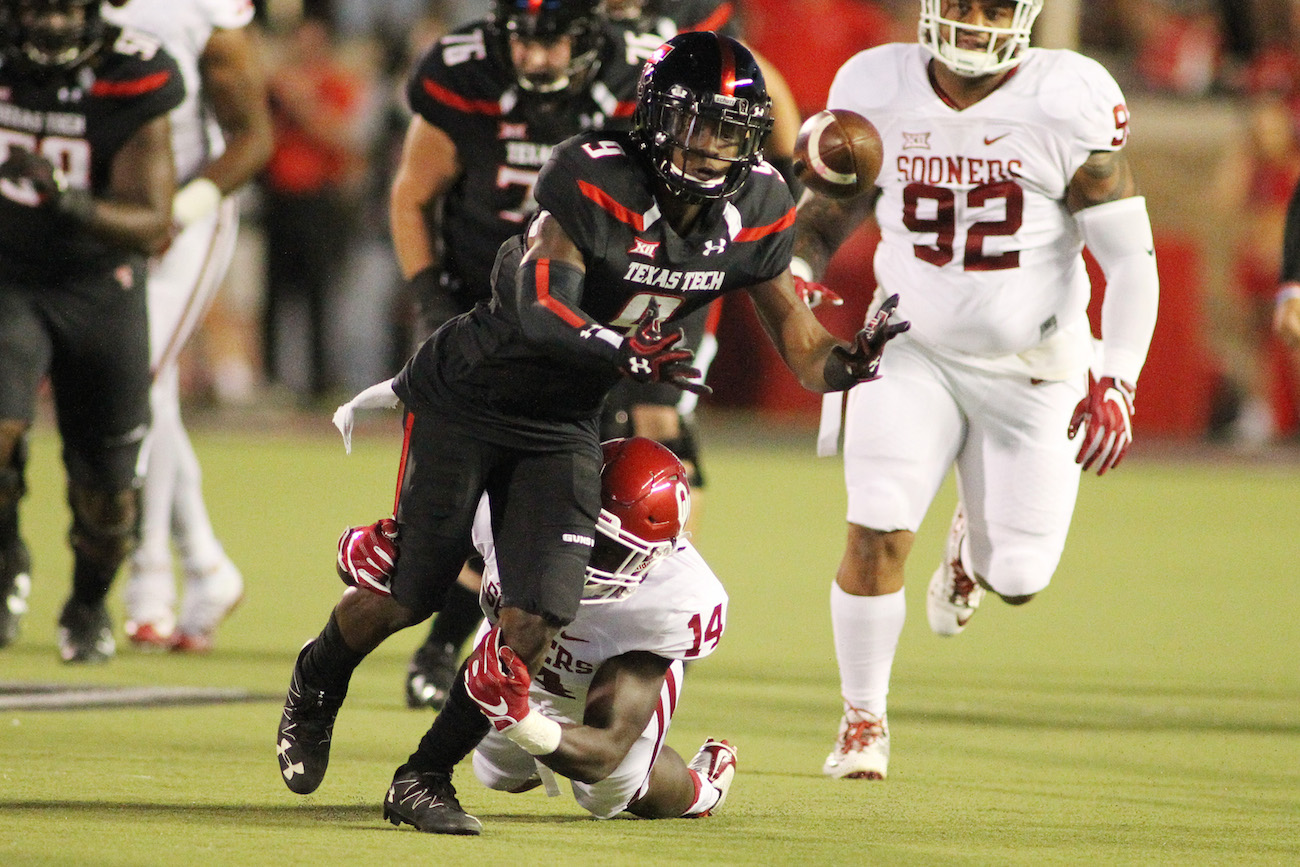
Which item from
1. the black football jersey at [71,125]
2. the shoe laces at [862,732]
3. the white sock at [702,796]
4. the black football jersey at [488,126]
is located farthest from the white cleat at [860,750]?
the black football jersey at [71,125]

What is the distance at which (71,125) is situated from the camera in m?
5.75

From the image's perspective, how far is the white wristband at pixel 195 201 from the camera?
20.7ft

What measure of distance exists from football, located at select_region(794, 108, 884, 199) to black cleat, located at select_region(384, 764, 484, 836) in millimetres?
1796

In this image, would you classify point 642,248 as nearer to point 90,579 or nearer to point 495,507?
point 495,507

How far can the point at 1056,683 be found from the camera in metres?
6.20

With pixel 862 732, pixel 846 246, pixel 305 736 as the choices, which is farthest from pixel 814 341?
pixel 846 246

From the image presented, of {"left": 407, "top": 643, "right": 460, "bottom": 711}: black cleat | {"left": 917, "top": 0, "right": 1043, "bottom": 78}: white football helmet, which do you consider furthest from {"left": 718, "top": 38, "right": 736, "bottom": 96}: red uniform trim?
{"left": 407, "top": 643, "right": 460, "bottom": 711}: black cleat

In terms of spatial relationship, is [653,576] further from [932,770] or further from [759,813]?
[932,770]

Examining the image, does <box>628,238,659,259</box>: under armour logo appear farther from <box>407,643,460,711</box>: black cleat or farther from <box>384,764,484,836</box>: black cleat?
<box>407,643,460,711</box>: black cleat

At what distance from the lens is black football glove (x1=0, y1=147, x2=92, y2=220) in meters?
5.41

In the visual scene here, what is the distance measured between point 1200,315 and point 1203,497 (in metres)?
2.53

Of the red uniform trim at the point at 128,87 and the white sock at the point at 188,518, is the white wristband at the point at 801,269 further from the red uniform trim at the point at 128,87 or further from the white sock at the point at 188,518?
the white sock at the point at 188,518

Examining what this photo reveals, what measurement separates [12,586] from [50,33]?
164 centimetres

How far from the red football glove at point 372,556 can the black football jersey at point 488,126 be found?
1.80 meters
